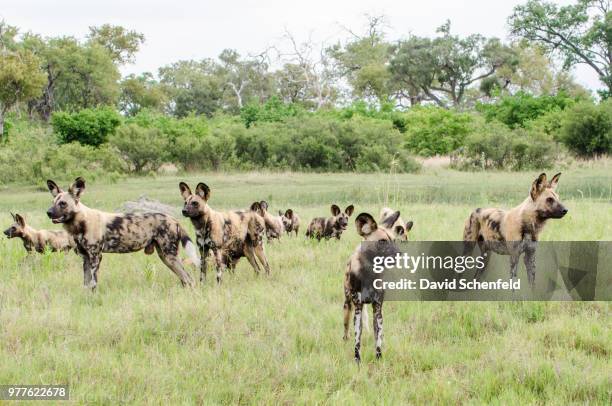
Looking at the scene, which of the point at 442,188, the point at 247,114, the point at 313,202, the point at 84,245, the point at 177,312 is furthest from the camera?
the point at 247,114

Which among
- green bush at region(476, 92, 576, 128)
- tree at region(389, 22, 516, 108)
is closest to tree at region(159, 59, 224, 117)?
tree at region(389, 22, 516, 108)

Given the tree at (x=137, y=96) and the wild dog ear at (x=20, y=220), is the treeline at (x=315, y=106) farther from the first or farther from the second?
the wild dog ear at (x=20, y=220)

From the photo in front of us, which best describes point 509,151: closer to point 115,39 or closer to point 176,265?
point 176,265

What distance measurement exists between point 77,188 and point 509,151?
20437 mm

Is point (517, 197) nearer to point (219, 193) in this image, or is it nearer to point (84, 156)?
point (219, 193)

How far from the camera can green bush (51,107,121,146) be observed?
31891 millimetres

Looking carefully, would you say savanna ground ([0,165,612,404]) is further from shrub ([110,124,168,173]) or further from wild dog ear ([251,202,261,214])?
shrub ([110,124,168,173])

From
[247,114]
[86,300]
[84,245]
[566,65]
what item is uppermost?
[566,65]

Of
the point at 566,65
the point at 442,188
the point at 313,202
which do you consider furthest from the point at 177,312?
the point at 566,65

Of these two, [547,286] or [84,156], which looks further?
[84,156]

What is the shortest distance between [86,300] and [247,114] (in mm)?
30175

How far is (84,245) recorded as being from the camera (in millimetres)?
7715

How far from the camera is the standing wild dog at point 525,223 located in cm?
694

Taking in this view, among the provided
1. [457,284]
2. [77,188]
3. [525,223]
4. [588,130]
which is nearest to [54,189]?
[77,188]
